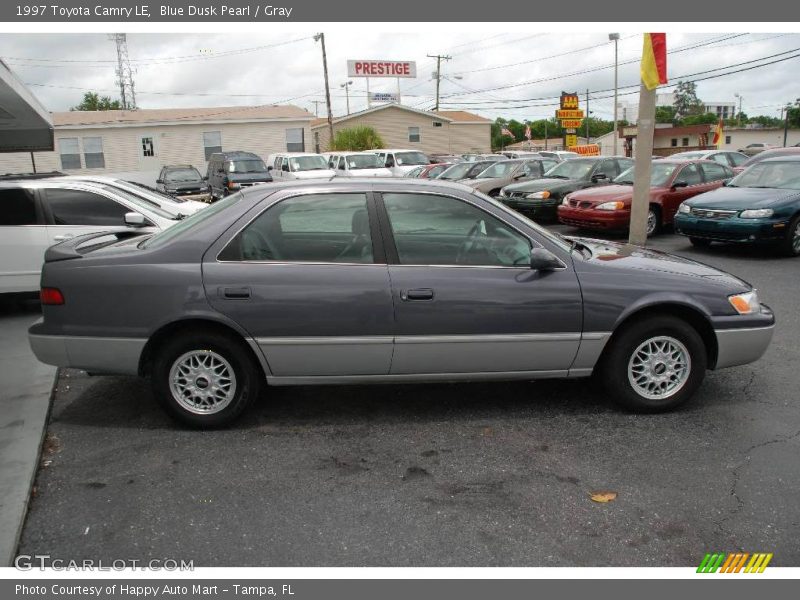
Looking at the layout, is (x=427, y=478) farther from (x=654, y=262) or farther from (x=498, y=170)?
(x=498, y=170)

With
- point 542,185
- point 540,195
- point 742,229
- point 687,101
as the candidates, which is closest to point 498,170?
point 542,185

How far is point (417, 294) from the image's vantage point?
432 cm

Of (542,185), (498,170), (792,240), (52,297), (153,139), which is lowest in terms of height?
(792,240)

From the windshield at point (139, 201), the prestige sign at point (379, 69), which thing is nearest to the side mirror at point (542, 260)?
the windshield at point (139, 201)

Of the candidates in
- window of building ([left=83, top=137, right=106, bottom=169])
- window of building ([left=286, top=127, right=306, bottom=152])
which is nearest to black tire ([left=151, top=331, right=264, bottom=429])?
window of building ([left=83, top=137, right=106, bottom=169])

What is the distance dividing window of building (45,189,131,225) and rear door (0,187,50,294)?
8.2 inches

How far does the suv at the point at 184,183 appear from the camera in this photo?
81.5 ft

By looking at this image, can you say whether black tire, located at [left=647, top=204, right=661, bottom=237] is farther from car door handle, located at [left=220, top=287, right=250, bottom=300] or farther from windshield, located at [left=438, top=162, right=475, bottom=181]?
car door handle, located at [left=220, top=287, right=250, bottom=300]

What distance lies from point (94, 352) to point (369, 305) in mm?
1780

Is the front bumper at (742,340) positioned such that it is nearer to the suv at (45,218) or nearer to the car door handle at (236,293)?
the car door handle at (236,293)

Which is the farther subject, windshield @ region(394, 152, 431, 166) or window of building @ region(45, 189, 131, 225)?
windshield @ region(394, 152, 431, 166)

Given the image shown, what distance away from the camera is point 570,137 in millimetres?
45094

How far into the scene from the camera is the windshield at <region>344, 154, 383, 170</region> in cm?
2650
